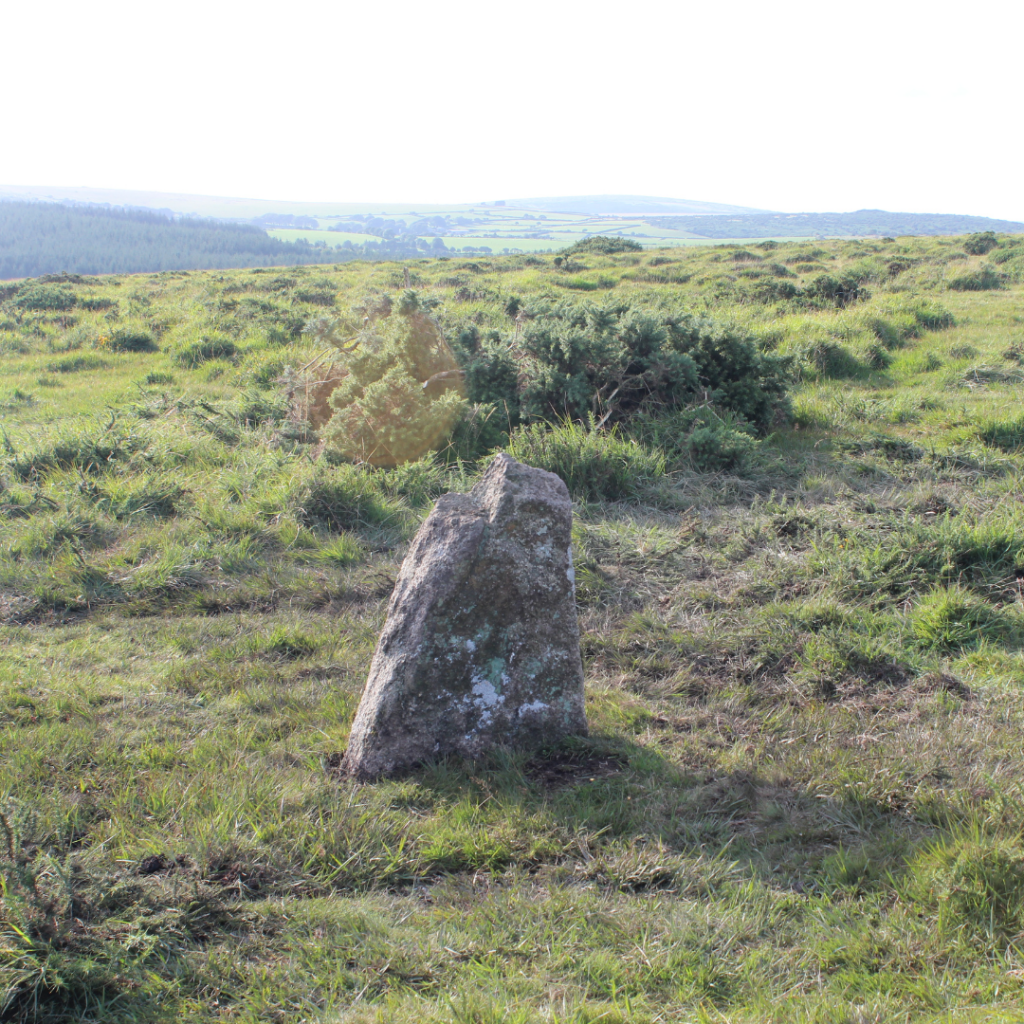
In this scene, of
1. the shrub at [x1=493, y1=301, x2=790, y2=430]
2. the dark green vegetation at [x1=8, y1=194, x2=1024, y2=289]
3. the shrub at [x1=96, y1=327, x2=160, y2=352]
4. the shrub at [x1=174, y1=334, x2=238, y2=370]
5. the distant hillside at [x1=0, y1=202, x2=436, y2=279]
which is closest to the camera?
the shrub at [x1=493, y1=301, x2=790, y2=430]

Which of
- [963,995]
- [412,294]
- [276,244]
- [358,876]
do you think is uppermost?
[276,244]

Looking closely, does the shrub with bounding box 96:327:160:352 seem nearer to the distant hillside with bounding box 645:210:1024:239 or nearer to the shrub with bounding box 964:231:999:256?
the shrub with bounding box 964:231:999:256

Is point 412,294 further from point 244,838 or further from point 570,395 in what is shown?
point 244,838

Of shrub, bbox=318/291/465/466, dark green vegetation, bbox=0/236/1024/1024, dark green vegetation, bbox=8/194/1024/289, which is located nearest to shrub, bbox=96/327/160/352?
dark green vegetation, bbox=0/236/1024/1024

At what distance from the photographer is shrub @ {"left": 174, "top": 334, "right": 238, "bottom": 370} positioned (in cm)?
1327

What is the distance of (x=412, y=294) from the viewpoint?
814 cm

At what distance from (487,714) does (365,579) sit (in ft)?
7.14

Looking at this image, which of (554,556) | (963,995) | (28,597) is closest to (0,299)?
(28,597)

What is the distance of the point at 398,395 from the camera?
7.26m

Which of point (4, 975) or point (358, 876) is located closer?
point (4, 975)

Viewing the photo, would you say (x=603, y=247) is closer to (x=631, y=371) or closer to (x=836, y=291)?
(x=836, y=291)

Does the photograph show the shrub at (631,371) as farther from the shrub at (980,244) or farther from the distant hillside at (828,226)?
the distant hillside at (828,226)

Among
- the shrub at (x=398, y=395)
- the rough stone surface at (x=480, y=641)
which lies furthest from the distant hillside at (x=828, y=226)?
the rough stone surface at (x=480, y=641)

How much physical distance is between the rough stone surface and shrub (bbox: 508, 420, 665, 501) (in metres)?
3.11
